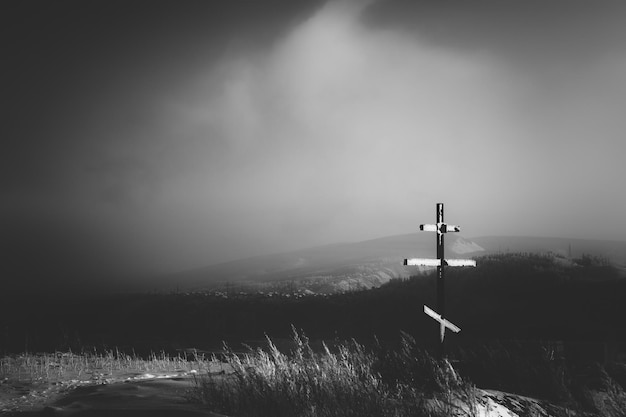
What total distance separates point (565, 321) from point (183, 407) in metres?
24.0

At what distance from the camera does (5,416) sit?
854 cm

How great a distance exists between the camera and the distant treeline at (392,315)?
1109 inches

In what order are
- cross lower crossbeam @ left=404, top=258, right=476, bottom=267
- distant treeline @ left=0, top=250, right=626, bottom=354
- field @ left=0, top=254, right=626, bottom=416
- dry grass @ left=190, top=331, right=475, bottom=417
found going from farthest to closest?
distant treeline @ left=0, top=250, right=626, bottom=354 < cross lower crossbeam @ left=404, top=258, right=476, bottom=267 < field @ left=0, top=254, right=626, bottom=416 < dry grass @ left=190, top=331, right=475, bottom=417

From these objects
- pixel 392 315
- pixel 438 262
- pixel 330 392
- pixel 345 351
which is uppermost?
pixel 438 262

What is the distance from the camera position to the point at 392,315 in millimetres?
33594

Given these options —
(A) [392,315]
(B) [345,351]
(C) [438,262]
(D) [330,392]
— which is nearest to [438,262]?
(C) [438,262]

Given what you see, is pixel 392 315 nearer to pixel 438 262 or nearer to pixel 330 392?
pixel 438 262

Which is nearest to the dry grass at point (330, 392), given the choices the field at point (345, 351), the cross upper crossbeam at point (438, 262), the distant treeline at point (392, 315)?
the field at point (345, 351)

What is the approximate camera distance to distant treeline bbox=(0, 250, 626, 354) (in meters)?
28.2

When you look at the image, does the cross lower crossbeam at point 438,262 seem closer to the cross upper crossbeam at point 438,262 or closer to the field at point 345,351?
the cross upper crossbeam at point 438,262

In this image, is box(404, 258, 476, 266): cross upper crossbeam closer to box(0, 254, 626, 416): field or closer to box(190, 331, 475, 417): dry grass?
box(0, 254, 626, 416): field

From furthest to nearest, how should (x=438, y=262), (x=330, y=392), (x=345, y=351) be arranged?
(x=438, y=262)
(x=345, y=351)
(x=330, y=392)

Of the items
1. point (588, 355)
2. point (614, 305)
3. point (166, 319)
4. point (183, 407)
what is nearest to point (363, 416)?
point (183, 407)

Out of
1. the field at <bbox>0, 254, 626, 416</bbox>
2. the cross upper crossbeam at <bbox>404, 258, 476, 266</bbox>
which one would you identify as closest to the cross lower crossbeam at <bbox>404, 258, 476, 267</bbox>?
the cross upper crossbeam at <bbox>404, 258, 476, 266</bbox>
